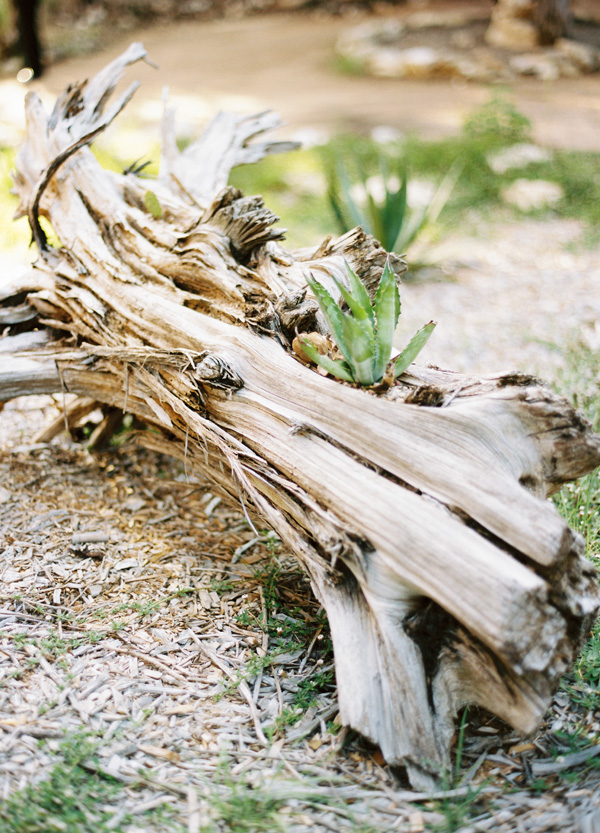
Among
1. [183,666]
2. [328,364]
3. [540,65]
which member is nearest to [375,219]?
[328,364]

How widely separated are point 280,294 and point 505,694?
155 cm

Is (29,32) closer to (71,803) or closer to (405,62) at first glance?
(405,62)

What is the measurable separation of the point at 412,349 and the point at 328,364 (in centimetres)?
27

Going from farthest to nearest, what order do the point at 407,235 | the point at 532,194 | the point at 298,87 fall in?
1. the point at 298,87
2. the point at 532,194
3. the point at 407,235

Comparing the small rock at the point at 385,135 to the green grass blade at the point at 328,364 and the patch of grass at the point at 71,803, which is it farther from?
the patch of grass at the point at 71,803

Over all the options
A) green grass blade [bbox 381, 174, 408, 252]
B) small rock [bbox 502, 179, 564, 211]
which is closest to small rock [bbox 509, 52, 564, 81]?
small rock [bbox 502, 179, 564, 211]

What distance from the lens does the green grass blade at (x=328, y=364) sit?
2.17 m

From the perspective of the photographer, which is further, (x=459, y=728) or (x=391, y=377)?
(x=391, y=377)

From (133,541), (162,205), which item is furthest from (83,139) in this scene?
(133,541)

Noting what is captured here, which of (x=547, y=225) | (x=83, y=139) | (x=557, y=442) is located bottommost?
(x=547, y=225)

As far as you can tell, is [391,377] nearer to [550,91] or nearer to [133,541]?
[133,541]

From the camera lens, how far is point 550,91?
1063cm

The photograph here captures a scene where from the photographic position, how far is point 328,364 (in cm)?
218

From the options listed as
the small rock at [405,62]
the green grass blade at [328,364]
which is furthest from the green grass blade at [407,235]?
the small rock at [405,62]
